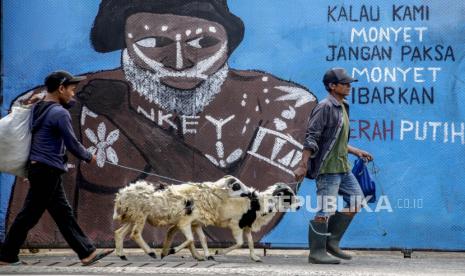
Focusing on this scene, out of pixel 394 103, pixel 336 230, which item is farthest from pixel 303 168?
pixel 394 103

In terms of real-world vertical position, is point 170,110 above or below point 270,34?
below

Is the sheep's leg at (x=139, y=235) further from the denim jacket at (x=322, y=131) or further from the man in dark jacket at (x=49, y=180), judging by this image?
the denim jacket at (x=322, y=131)

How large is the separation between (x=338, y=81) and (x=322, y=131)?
53 cm

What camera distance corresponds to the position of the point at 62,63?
38.7ft

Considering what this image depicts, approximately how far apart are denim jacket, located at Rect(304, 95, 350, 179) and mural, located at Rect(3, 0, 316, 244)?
3.97 ft

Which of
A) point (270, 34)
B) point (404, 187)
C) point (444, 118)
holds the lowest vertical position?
point (404, 187)

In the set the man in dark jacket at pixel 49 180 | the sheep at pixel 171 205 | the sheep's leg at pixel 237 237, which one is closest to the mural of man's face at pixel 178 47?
the sheep at pixel 171 205

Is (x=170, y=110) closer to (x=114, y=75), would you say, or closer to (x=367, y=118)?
(x=114, y=75)

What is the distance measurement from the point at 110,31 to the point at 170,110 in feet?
3.59

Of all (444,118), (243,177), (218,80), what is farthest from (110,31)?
(444,118)

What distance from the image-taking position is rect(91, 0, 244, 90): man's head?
1172 centimetres

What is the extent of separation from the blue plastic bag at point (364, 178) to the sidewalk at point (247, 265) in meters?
0.71

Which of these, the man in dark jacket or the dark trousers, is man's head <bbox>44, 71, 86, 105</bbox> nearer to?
the man in dark jacket

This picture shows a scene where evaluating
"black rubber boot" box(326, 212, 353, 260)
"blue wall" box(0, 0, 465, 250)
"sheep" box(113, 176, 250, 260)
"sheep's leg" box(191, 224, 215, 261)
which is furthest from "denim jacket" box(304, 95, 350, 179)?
"sheep's leg" box(191, 224, 215, 261)
